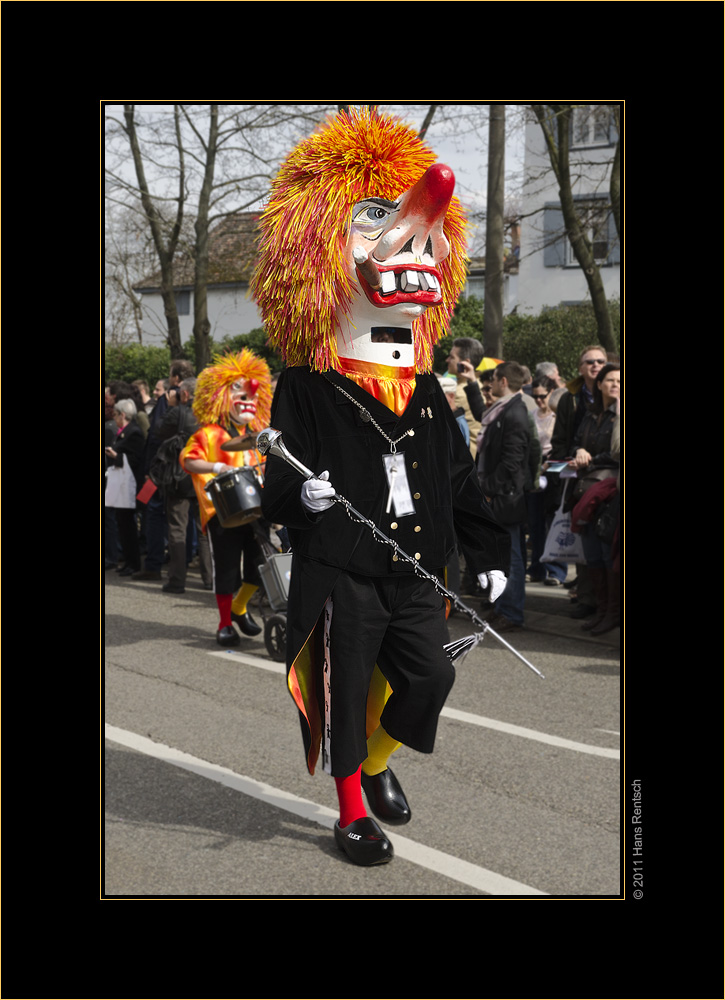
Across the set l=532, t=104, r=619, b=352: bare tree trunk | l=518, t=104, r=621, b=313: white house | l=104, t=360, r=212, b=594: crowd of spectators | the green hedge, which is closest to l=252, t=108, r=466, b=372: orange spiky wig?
l=104, t=360, r=212, b=594: crowd of spectators

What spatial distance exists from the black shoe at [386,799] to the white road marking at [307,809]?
0.24 ft

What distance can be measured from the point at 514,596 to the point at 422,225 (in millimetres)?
4166

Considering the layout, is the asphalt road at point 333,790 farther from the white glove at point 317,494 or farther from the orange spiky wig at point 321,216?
the orange spiky wig at point 321,216

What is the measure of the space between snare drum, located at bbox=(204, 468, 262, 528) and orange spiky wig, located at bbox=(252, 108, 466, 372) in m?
2.77

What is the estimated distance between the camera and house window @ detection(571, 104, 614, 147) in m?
10.9

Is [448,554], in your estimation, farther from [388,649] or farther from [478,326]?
[478,326]

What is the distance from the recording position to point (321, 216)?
10.8ft

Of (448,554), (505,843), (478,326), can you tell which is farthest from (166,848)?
(478,326)

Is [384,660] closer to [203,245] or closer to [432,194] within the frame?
[432,194]

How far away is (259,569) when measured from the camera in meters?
6.34

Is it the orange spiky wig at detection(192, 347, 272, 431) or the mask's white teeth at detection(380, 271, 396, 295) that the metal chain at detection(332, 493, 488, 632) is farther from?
the orange spiky wig at detection(192, 347, 272, 431)

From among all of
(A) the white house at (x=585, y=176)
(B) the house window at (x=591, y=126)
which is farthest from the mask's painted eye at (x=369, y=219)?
(B) the house window at (x=591, y=126)

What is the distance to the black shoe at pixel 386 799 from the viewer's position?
363cm

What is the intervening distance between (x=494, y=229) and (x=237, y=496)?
5527 mm
